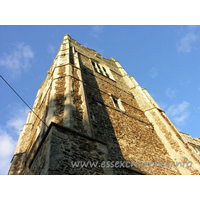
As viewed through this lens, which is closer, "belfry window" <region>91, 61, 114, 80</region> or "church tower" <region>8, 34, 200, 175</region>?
"church tower" <region>8, 34, 200, 175</region>

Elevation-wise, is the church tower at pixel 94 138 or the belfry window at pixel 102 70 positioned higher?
the belfry window at pixel 102 70

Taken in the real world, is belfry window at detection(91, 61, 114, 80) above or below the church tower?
above

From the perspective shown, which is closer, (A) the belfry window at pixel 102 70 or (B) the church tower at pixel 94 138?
(B) the church tower at pixel 94 138

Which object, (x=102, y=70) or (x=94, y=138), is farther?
(x=102, y=70)

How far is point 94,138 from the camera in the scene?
14.1 ft

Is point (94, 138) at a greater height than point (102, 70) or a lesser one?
lesser

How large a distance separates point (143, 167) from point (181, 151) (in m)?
2.42

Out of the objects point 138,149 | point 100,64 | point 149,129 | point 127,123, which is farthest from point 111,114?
point 100,64

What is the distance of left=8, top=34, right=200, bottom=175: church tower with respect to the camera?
3584 millimetres

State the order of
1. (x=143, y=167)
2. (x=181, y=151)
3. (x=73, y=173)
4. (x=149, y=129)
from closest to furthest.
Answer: (x=73, y=173) → (x=143, y=167) → (x=181, y=151) → (x=149, y=129)

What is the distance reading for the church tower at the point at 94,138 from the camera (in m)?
3.58

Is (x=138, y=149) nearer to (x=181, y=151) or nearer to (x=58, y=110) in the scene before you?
(x=181, y=151)

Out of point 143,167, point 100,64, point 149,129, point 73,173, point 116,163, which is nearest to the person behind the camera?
point 73,173

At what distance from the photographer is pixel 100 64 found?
48.5 feet
